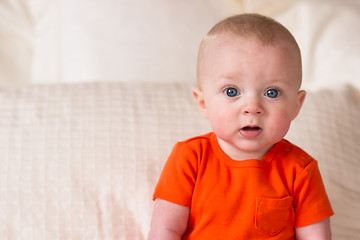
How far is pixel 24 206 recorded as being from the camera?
47.8 inches

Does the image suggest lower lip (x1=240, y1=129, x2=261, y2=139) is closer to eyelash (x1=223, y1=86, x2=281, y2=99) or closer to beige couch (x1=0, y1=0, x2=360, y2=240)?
eyelash (x1=223, y1=86, x2=281, y2=99)

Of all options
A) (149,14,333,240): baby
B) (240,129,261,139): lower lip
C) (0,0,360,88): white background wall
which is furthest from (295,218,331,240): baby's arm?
(0,0,360,88): white background wall

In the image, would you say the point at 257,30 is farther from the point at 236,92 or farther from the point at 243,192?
the point at 243,192

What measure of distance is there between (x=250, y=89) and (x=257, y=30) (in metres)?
0.11

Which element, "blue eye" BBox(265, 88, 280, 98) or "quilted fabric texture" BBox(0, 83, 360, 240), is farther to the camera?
"quilted fabric texture" BBox(0, 83, 360, 240)

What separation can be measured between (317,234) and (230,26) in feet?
1.49

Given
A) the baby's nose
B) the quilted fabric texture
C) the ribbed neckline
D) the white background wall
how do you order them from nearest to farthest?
the baby's nose, the ribbed neckline, the quilted fabric texture, the white background wall

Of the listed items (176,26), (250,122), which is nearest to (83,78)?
(176,26)

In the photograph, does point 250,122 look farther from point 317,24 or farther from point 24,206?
point 317,24

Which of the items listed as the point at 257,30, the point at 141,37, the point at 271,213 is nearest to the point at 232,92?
the point at 257,30

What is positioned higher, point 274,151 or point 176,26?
point 176,26

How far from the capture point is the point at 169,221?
3.22 ft

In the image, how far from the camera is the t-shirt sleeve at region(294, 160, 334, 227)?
986 millimetres

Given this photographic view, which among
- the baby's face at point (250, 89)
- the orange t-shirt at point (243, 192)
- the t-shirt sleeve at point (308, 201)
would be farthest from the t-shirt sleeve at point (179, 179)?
the t-shirt sleeve at point (308, 201)
